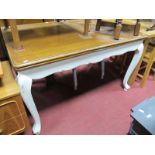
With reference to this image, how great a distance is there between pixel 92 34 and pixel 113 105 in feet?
2.72

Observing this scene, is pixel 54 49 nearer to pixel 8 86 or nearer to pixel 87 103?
pixel 8 86

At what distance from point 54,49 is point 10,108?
1.69ft

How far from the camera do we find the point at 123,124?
1543mm

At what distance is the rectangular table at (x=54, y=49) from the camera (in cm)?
103

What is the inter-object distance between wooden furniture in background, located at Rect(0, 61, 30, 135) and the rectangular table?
0.06 meters

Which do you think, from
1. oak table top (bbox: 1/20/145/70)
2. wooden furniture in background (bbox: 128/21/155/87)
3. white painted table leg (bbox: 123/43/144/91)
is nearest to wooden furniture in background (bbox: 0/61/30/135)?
oak table top (bbox: 1/20/145/70)

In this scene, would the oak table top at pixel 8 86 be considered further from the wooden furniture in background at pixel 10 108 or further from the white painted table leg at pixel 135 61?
the white painted table leg at pixel 135 61

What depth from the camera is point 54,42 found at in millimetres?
1249

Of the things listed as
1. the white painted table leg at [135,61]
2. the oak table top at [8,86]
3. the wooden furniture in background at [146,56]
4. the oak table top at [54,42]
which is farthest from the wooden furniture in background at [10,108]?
the wooden furniture in background at [146,56]

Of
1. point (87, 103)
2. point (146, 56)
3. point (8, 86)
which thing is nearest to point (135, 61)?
point (146, 56)

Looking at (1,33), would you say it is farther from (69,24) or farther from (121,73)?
(121,73)

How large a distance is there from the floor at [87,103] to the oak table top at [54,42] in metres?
0.65

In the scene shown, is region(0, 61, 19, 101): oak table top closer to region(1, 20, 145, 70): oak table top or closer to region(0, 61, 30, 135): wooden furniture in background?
region(0, 61, 30, 135): wooden furniture in background

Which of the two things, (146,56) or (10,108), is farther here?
(146,56)
